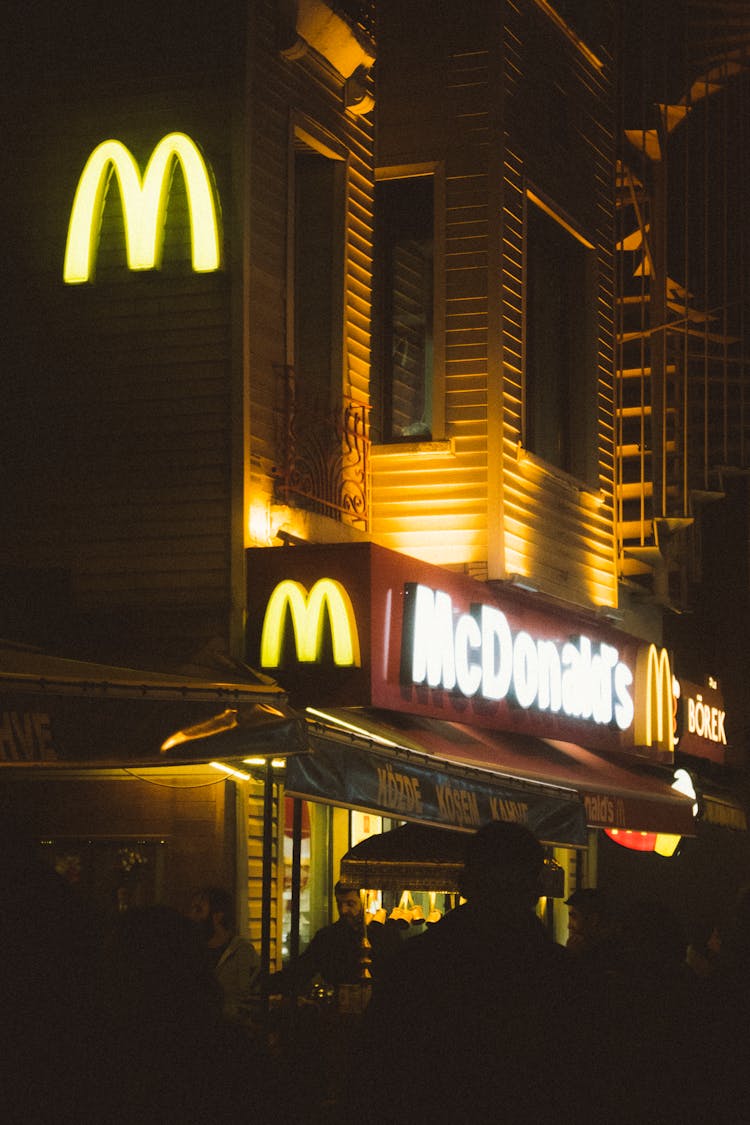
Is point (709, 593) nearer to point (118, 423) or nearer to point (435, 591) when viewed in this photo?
point (435, 591)

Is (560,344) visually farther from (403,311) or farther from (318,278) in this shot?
(318,278)

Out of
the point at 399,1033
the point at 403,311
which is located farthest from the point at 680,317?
the point at 399,1033

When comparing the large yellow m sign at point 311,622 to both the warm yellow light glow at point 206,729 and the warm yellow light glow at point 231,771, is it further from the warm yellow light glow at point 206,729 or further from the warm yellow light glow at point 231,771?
the warm yellow light glow at point 206,729

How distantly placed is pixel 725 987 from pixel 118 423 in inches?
292

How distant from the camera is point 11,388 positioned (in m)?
12.4

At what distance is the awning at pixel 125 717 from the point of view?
768 centimetres

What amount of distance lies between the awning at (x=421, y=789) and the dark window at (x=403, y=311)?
3752mm

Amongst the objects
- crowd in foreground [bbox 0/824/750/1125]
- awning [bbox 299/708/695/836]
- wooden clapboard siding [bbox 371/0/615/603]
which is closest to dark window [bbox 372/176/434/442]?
wooden clapboard siding [bbox 371/0/615/603]

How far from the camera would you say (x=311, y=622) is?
11.7m

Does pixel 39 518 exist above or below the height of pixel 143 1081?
above

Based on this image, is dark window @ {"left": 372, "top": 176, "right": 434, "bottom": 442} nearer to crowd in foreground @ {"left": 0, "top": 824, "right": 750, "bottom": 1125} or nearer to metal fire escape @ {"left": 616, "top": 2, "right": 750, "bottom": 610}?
metal fire escape @ {"left": 616, "top": 2, "right": 750, "bottom": 610}

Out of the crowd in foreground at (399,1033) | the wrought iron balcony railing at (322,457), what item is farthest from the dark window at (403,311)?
the crowd in foreground at (399,1033)

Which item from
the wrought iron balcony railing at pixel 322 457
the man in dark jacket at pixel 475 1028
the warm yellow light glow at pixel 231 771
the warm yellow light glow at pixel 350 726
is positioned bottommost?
the man in dark jacket at pixel 475 1028

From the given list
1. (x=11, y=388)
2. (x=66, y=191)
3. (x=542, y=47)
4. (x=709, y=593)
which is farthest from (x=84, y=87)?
(x=709, y=593)
